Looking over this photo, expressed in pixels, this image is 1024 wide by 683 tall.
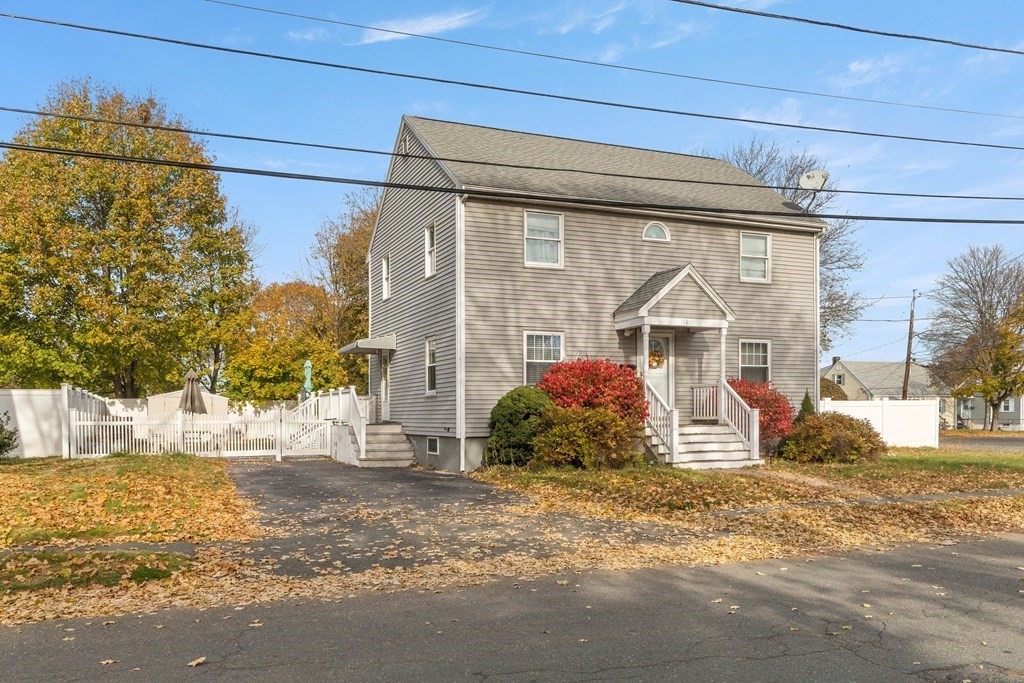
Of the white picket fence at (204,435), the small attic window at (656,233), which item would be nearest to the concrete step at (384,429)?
the white picket fence at (204,435)

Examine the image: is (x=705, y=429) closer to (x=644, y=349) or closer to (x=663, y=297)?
(x=644, y=349)

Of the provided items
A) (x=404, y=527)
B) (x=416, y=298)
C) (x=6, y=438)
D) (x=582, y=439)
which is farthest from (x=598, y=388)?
(x=6, y=438)

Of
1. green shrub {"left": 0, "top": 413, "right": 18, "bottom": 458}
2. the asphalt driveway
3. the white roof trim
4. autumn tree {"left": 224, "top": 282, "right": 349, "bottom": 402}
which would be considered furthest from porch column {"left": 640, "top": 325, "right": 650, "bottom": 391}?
autumn tree {"left": 224, "top": 282, "right": 349, "bottom": 402}

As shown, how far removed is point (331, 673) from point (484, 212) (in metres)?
15.6

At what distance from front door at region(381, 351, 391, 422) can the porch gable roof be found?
775 cm

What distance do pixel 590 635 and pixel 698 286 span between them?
15550 mm

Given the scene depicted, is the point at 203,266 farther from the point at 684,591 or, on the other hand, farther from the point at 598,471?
the point at 684,591

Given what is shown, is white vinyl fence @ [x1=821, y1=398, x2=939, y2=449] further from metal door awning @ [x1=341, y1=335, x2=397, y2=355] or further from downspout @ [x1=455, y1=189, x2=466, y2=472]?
downspout @ [x1=455, y1=189, x2=466, y2=472]

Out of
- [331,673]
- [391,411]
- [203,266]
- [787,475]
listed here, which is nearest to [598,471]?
[787,475]

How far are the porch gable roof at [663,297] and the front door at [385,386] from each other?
775 cm

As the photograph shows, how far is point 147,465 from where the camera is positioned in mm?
19016

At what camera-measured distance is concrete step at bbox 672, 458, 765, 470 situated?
1909 cm

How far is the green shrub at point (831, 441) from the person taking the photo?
20.8 metres

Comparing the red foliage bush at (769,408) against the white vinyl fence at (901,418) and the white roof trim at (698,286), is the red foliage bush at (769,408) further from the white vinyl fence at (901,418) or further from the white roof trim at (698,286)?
the white vinyl fence at (901,418)
